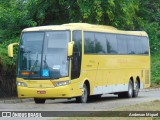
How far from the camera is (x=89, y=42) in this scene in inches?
966

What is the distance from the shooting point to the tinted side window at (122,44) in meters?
27.9

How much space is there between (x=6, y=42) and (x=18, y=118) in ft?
41.7

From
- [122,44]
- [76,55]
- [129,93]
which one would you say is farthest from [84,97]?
[129,93]

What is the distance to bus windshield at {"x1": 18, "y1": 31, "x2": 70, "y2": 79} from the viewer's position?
2267 cm

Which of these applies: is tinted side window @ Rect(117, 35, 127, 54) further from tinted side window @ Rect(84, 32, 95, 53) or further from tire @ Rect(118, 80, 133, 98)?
tinted side window @ Rect(84, 32, 95, 53)

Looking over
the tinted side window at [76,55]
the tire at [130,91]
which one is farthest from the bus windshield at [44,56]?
the tire at [130,91]

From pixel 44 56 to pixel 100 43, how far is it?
12.4 feet

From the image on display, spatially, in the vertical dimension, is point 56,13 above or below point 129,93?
above

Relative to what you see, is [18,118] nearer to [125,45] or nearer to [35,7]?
[125,45]

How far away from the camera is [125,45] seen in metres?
28.6

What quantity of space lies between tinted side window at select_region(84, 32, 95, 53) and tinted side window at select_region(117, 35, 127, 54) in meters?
3.18

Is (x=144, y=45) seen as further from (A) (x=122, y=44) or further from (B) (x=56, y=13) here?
(B) (x=56, y=13)

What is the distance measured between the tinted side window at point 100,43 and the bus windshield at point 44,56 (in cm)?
263

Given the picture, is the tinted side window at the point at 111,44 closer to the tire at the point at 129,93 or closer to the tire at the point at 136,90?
the tire at the point at 129,93
